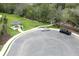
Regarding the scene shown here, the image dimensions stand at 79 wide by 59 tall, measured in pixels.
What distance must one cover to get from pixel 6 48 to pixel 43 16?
0.51m

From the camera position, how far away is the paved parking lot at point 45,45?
2.17 meters

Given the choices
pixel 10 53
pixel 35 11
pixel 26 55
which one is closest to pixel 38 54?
pixel 26 55

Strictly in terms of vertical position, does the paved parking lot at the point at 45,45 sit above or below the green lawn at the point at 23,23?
below

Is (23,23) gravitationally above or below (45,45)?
above

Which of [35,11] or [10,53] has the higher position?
[35,11]

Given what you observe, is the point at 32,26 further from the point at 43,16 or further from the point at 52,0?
the point at 52,0

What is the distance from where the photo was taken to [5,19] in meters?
2.20

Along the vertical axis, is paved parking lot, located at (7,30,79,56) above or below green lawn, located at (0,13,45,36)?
below

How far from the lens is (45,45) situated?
2182 millimetres

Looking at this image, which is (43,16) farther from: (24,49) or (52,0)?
(24,49)

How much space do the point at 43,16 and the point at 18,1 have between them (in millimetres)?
303

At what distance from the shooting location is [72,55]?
217 cm

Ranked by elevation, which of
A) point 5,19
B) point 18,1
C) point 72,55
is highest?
point 18,1

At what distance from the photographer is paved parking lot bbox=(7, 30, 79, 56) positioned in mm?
2174
